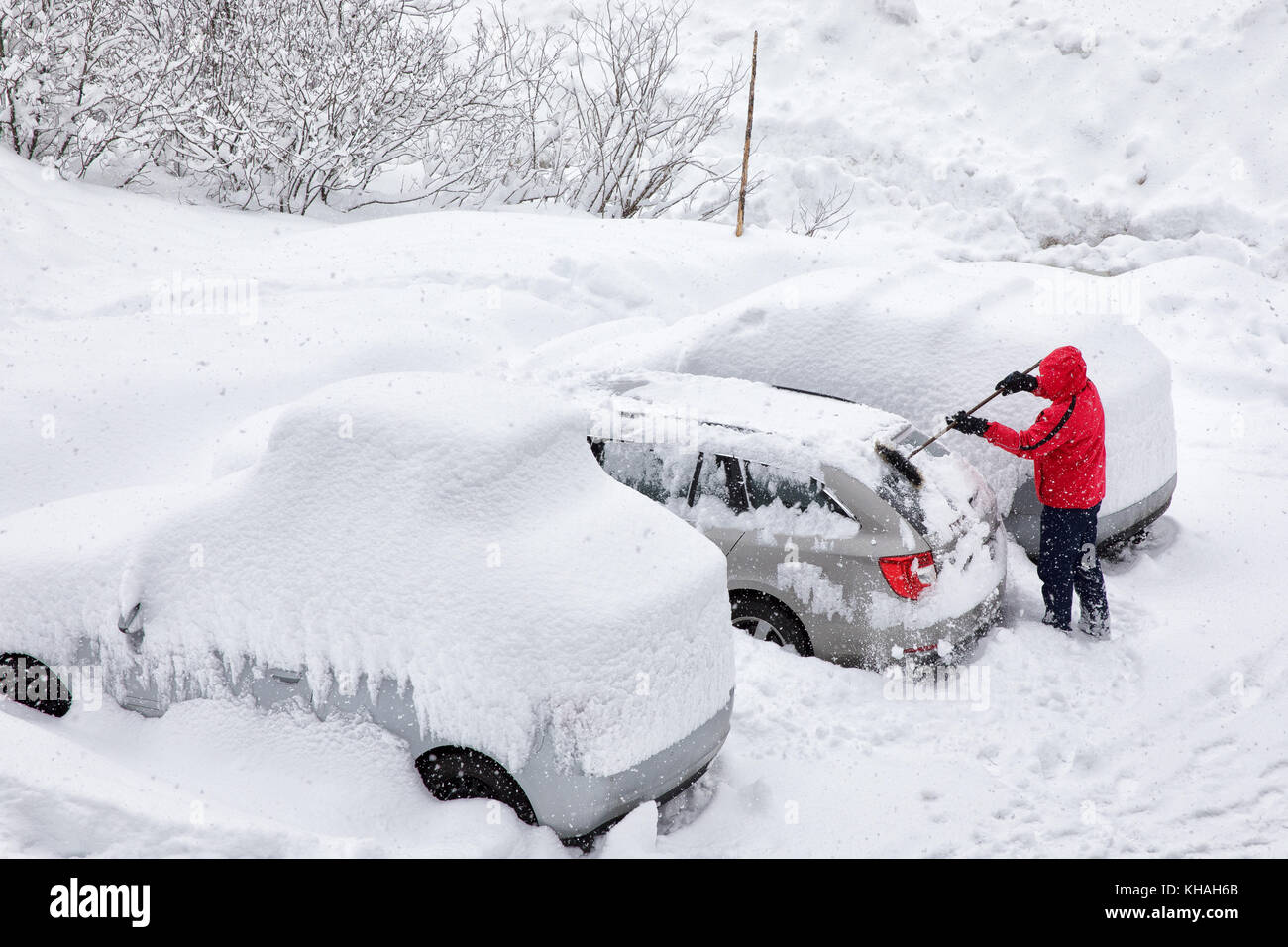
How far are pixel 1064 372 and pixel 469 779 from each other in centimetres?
390

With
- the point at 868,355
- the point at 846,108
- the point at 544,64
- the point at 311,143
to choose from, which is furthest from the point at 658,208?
the point at 868,355

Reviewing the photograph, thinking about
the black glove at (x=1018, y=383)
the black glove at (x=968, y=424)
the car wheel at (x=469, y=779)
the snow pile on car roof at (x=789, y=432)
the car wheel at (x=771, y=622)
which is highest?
the black glove at (x=1018, y=383)

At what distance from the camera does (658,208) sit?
15.0 m

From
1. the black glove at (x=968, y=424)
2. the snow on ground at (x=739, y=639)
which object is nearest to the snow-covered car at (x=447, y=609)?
the snow on ground at (x=739, y=639)

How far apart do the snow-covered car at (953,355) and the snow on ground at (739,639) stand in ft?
1.26

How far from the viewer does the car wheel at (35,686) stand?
4199 mm

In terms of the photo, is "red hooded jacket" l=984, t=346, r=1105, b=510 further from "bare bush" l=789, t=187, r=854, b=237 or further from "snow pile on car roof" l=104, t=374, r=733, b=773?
"bare bush" l=789, t=187, r=854, b=237

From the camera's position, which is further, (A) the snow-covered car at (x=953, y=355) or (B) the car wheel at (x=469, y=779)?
(A) the snow-covered car at (x=953, y=355)

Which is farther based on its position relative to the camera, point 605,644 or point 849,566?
point 849,566

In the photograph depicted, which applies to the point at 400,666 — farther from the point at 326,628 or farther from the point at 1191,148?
the point at 1191,148

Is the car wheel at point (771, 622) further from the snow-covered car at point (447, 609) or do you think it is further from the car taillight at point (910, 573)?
the snow-covered car at point (447, 609)

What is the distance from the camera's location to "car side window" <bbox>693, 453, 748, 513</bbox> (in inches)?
210

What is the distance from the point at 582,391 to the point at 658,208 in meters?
9.59

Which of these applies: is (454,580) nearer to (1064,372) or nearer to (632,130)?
(1064,372)
